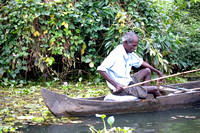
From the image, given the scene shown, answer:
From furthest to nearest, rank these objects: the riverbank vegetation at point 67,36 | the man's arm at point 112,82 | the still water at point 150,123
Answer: the riverbank vegetation at point 67,36
the man's arm at point 112,82
the still water at point 150,123

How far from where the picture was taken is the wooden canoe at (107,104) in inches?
162

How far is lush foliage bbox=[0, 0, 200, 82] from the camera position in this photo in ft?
20.8

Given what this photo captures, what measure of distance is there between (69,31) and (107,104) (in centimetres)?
276

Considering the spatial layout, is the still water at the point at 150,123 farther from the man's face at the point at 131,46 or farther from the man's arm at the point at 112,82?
the man's face at the point at 131,46

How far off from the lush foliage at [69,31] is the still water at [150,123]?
2156 mm

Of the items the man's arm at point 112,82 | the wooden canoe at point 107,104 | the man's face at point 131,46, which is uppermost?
the man's face at point 131,46

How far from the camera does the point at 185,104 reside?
477cm

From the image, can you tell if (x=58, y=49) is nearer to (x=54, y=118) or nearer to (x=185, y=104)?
(x=54, y=118)

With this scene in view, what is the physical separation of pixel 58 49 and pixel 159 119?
10.6 feet

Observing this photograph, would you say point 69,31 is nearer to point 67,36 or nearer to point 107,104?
point 67,36

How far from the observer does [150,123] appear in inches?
155

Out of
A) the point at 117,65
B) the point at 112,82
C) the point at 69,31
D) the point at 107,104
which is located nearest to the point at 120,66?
the point at 117,65

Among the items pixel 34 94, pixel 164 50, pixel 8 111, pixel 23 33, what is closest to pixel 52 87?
pixel 34 94

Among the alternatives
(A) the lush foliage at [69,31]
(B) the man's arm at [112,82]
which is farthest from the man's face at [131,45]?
(A) the lush foliage at [69,31]
